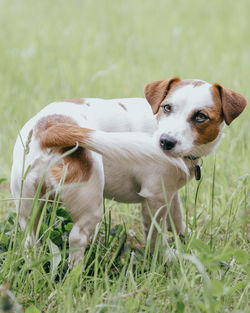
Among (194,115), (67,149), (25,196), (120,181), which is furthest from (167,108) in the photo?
(25,196)

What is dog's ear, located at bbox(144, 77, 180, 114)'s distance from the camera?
9.98 ft

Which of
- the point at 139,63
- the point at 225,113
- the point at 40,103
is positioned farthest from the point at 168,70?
the point at 225,113

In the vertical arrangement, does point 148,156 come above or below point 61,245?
above

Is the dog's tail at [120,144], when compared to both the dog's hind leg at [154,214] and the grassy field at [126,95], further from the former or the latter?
the dog's hind leg at [154,214]

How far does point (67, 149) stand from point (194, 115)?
0.77 meters

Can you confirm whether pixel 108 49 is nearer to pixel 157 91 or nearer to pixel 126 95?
pixel 126 95

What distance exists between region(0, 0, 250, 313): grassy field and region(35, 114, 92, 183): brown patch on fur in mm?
183

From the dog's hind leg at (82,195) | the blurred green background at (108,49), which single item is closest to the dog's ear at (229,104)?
the dog's hind leg at (82,195)

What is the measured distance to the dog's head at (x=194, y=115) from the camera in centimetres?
277

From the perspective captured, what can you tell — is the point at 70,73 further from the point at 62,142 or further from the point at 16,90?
the point at 62,142

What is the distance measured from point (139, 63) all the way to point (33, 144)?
14.4ft

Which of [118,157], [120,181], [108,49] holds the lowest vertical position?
[120,181]

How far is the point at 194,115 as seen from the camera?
9.30 feet

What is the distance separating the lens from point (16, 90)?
5754 mm
